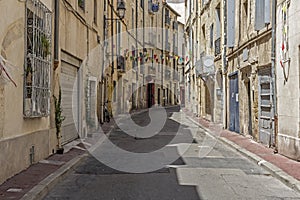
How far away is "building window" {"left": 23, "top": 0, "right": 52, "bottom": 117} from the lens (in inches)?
345

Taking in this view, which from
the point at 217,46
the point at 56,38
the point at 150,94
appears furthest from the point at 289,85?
the point at 150,94

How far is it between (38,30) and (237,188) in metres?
5.11

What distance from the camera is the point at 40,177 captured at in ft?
25.6

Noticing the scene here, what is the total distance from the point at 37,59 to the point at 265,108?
719 cm

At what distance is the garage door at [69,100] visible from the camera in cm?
1274

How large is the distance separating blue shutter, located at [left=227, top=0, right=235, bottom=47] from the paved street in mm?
6442

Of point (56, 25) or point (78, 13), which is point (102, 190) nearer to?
point (56, 25)

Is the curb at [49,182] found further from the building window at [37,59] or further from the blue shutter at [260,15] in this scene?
the blue shutter at [260,15]

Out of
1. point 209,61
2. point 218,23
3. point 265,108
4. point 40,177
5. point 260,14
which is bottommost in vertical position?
point 40,177

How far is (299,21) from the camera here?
9.89 metres

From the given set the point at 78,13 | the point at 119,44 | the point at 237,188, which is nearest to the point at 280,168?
the point at 237,188

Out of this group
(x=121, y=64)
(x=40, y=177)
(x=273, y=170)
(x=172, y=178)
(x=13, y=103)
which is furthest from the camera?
(x=121, y=64)

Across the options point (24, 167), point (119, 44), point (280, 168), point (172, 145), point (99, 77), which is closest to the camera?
point (24, 167)

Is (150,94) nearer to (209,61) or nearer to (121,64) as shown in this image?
(121,64)
